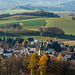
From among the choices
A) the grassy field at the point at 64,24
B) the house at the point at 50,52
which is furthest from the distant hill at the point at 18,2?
the house at the point at 50,52

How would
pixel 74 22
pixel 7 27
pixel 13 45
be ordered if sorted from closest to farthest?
pixel 13 45, pixel 7 27, pixel 74 22

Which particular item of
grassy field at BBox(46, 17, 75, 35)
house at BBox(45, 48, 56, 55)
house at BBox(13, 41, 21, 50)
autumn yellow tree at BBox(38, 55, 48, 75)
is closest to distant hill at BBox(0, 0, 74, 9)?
grassy field at BBox(46, 17, 75, 35)

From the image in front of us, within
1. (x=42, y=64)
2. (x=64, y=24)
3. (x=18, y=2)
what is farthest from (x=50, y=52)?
(x=18, y=2)

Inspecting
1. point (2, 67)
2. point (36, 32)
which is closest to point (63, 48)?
point (36, 32)

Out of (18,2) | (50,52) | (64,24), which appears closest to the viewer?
(50,52)

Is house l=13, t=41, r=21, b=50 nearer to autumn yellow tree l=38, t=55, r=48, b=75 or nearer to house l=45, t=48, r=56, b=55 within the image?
house l=45, t=48, r=56, b=55

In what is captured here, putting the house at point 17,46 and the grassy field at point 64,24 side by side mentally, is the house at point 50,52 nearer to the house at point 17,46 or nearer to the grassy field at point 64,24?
the house at point 17,46

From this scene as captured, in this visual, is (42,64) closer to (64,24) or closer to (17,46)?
(17,46)

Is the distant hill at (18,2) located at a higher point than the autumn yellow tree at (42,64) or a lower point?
lower

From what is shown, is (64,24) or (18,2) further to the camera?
(18,2)

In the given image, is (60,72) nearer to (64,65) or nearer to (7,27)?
(64,65)

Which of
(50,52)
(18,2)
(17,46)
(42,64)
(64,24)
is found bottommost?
(18,2)
